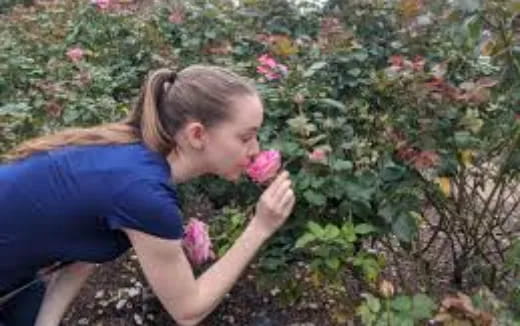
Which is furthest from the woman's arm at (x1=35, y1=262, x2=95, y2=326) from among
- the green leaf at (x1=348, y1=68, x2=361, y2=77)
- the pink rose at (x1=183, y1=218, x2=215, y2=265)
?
the green leaf at (x1=348, y1=68, x2=361, y2=77)

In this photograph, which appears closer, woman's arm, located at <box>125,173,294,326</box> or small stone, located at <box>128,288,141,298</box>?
woman's arm, located at <box>125,173,294,326</box>

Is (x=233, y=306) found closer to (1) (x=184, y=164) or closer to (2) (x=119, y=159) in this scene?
(1) (x=184, y=164)

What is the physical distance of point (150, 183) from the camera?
7.25 feet

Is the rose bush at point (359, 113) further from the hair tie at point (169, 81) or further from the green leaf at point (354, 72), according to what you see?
the hair tie at point (169, 81)

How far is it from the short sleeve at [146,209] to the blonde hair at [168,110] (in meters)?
0.18

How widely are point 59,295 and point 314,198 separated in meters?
0.93

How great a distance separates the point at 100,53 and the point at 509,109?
2.24 meters

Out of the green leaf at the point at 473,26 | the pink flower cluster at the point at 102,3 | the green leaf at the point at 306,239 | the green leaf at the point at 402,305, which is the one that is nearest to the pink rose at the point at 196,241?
the green leaf at the point at 306,239

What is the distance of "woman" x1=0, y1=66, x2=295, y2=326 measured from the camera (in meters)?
2.24

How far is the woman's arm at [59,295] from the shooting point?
2.88 m

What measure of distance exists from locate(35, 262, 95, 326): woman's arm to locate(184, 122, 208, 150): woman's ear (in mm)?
771

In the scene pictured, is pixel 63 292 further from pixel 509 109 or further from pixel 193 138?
pixel 509 109

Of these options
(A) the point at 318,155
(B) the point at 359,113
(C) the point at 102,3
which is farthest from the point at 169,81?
(C) the point at 102,3

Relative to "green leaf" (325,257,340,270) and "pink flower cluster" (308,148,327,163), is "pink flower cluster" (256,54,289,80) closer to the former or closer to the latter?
"pink flower cluster" (308,148,327,163)
